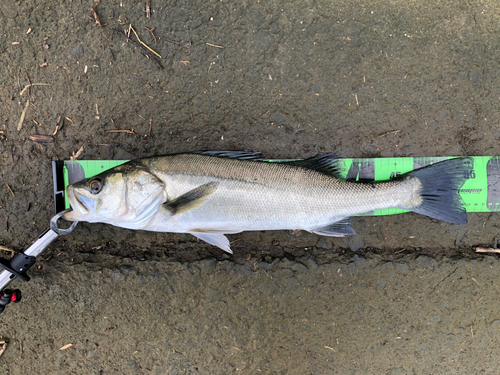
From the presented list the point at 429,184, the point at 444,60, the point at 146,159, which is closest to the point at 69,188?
the point at 146,159

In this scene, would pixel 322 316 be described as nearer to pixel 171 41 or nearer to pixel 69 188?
pixel 69 188

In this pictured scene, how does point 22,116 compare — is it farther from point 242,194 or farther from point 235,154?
point 242,194

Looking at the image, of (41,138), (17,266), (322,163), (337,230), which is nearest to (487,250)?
(337,230)

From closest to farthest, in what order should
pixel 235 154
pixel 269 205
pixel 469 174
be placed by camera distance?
pixel 269 205, pixel 235 154, pixel 469 174

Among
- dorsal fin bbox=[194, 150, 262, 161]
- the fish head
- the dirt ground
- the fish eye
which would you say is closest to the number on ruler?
the dirt ground

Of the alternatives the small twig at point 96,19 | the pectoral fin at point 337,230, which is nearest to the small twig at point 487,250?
the pectoral fin at point 337,230

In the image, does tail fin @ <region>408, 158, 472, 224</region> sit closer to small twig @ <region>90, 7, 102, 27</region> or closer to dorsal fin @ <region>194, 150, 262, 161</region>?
dorsal fin @ <region>194, 150, 262, 161</region>
